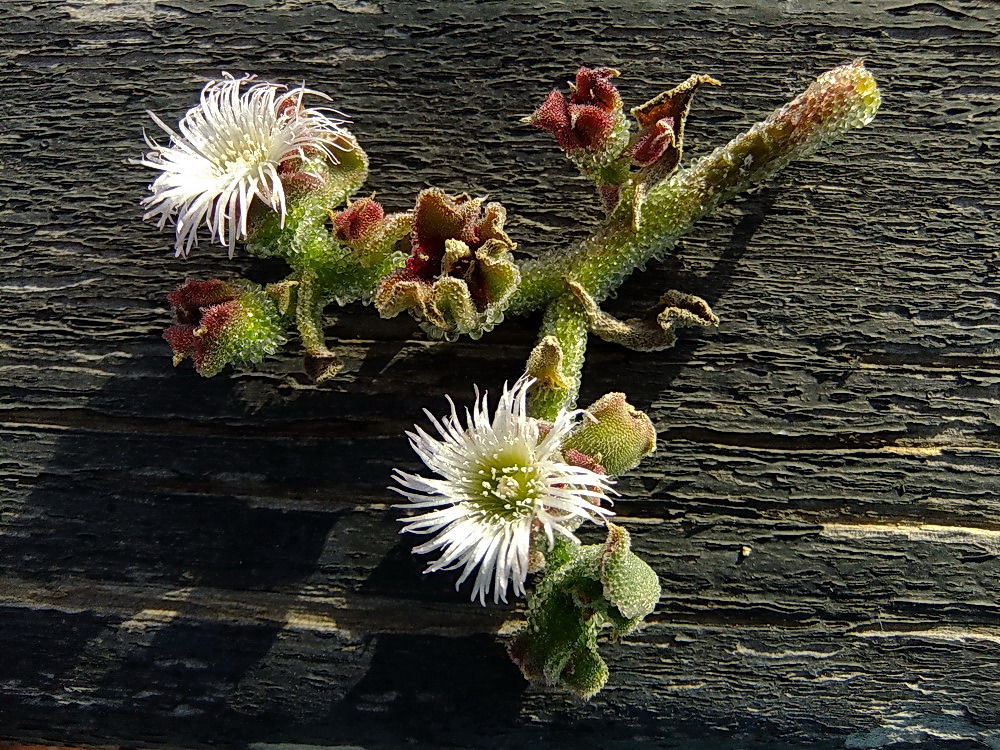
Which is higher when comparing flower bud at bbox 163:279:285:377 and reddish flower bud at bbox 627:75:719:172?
reddish flower bud at bbox 627:75:719:172

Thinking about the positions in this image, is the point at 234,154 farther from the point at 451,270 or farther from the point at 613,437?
the point at 613,437

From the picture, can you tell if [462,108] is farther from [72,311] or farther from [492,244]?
[72,311]

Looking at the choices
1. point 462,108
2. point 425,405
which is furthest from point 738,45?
point 425,405

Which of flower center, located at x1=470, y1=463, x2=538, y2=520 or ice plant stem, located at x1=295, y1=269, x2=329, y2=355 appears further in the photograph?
ice plant stem, located at x1=295, y1=269, x2=329, y2=355

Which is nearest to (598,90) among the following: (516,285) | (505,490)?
(516,285)

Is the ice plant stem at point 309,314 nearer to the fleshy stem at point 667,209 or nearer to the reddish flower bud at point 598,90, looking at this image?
the fleshy stem at point 667,209

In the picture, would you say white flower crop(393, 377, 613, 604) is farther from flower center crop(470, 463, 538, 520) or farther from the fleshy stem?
the fleshy stem

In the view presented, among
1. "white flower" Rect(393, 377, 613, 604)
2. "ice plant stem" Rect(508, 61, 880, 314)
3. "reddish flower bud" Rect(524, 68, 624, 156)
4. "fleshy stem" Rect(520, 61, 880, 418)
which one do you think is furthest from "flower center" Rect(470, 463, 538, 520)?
"reddish flower bud" Rect(524, 68, 624, 156)
